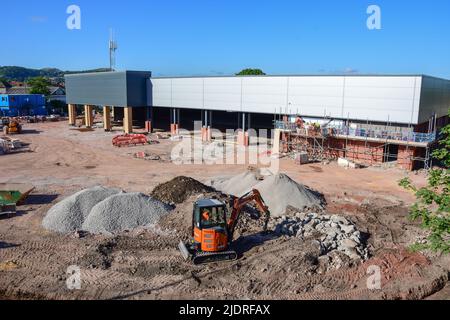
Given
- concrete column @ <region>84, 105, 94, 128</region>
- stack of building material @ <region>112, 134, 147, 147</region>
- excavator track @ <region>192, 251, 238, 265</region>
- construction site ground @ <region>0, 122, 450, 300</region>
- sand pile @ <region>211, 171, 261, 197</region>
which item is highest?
concrete column @ <region>84, 105, 94, 128</region>

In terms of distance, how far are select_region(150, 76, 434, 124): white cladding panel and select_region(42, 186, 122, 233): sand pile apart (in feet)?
66.5

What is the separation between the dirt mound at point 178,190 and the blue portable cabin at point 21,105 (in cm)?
5451

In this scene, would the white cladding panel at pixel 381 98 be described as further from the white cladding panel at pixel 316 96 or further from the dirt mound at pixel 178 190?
the dirt mound at pixel 178 190

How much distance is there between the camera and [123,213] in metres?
17.2

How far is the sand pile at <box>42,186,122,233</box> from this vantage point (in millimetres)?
16672

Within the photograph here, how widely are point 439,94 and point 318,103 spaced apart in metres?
11.3

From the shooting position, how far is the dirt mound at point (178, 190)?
64.7 ft

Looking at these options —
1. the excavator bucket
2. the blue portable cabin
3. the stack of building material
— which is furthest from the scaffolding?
the blue portable cabin

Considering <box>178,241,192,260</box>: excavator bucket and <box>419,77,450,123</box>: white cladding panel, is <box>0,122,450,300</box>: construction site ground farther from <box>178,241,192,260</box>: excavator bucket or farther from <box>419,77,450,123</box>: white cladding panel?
<box>419,77,450,123</box>: white cladding panel

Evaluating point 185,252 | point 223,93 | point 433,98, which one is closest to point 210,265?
point 185,252

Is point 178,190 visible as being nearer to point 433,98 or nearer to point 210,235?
point 210,235

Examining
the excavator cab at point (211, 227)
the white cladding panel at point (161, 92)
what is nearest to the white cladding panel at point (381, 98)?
the excavator cab at point (211, 227)
